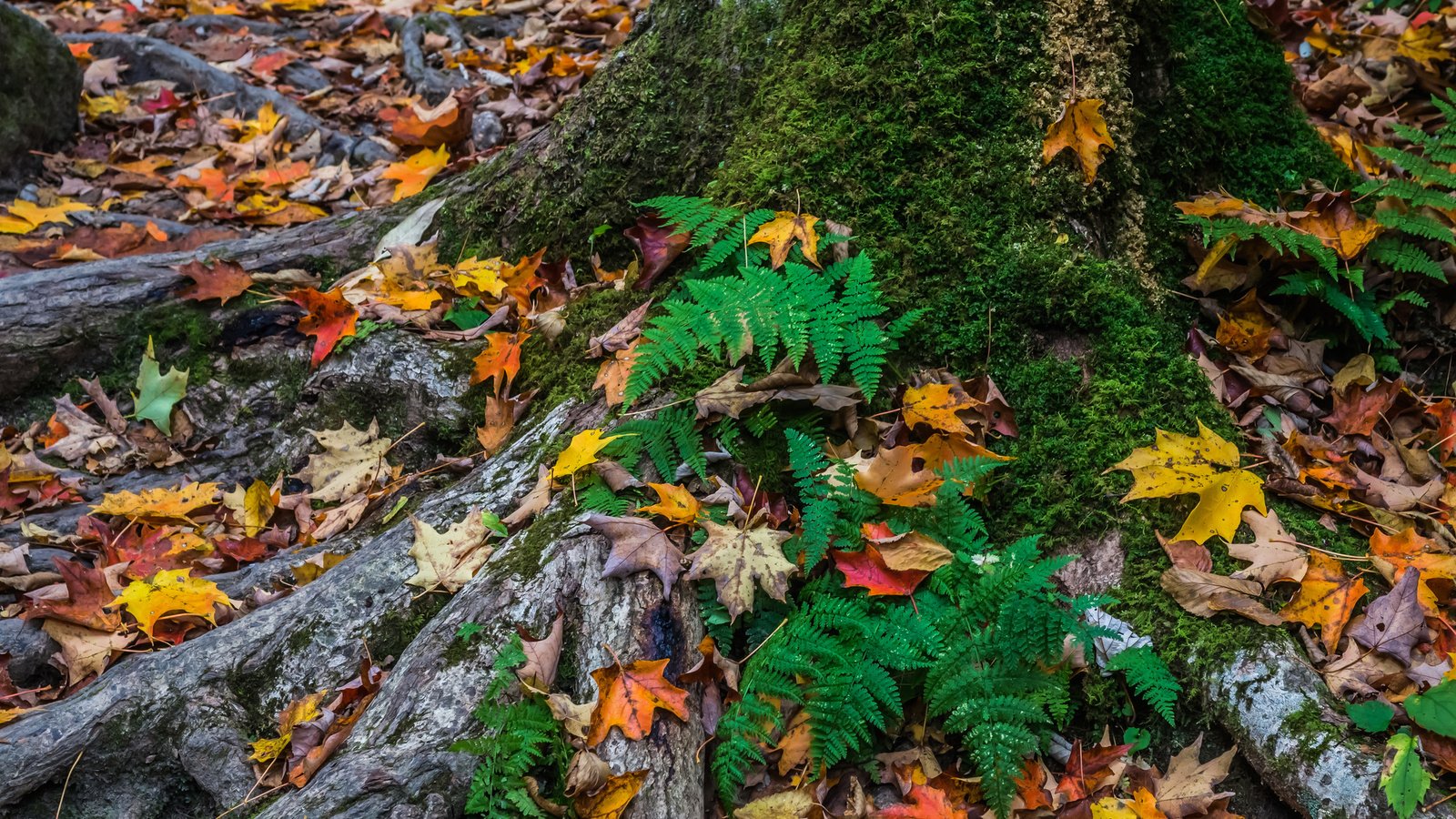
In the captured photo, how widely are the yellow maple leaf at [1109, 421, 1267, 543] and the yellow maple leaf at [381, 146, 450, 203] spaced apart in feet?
13.5

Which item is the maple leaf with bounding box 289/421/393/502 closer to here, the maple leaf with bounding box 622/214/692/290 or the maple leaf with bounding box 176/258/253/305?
the maple leaf with bounding box 176/258/253/305

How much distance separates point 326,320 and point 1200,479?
10.9ft

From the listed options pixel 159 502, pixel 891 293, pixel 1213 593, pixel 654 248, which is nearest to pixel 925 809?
pixel 1213 593

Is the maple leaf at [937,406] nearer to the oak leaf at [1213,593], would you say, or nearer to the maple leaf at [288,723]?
the oak leaf at [1213,593]

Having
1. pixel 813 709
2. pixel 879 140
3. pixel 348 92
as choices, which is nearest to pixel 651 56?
pixel 879 140

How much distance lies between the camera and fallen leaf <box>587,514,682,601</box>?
2.37m

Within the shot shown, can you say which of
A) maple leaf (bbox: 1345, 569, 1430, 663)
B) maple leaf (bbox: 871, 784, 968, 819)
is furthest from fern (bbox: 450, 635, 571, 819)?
maple leaf (bbox: 1345, 569, 1430, 663)

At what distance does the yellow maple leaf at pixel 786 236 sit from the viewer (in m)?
2.80

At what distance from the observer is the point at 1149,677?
7.16 ft

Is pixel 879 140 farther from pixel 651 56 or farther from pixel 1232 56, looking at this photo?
pixel 1232 56

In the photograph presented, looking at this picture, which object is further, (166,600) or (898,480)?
(166,600)

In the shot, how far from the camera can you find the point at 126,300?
4020mm

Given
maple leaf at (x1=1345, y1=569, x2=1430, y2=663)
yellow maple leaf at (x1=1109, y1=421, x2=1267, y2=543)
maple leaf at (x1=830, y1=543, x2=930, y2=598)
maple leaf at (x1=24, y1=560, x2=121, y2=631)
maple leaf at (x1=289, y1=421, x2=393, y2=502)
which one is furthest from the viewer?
maple leaf at (x1=289, y1=421, x2=393, y2=502)

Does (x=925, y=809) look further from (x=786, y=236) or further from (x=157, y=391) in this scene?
(x=157, y=391)
